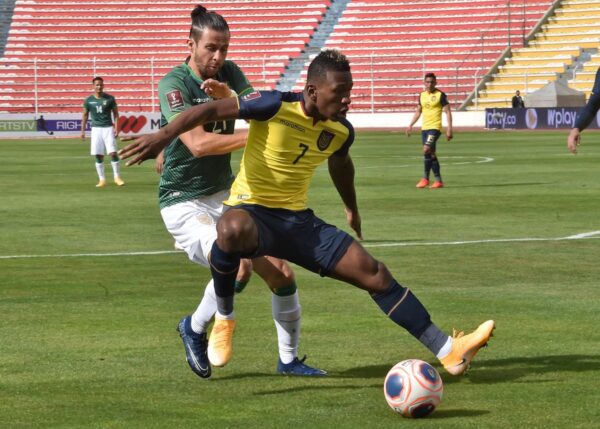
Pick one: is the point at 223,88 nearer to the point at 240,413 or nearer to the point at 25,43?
the point at 240,413

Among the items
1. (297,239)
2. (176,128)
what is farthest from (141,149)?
(297,239)

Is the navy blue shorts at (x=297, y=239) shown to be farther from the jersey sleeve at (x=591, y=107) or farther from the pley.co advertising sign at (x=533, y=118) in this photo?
the pley.co advertising sign at (x=533, y=118)

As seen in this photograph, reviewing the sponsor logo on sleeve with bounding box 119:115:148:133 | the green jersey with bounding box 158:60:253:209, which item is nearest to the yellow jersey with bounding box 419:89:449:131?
the green jersey with bounding box 158:60:253:209

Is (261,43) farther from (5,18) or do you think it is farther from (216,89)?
(216,89)

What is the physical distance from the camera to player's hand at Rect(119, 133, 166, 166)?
21.6 feet

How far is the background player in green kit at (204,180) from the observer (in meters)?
7.83

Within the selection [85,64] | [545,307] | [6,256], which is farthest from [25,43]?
[545,307]

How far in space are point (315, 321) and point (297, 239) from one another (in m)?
2.57

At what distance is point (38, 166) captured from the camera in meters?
33.3

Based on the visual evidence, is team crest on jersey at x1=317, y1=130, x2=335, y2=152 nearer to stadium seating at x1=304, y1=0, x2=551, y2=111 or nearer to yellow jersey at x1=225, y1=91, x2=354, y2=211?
yellow jersey at x1=225, y1=91, x2=354, y2=211

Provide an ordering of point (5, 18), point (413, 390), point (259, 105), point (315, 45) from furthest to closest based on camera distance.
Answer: point (5, 18) < point (315, 45) < point (259, 105) < point (413, 390)

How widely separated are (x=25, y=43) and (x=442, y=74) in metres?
20.9

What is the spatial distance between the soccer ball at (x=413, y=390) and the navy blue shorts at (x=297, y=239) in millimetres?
783

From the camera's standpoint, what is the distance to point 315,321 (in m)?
9.85
